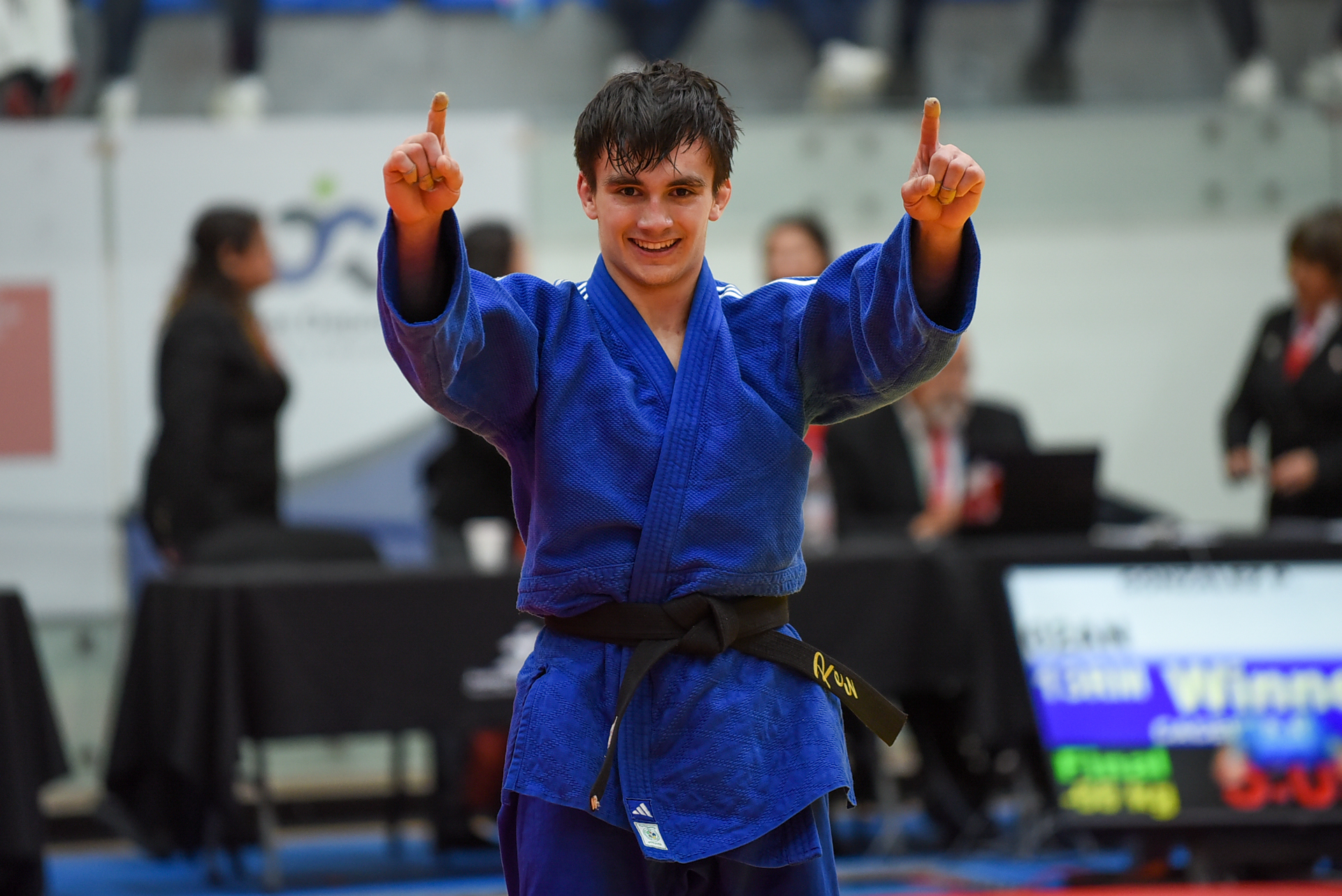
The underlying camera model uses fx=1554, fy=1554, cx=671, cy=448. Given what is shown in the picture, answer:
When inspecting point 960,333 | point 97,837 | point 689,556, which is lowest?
point 97,837

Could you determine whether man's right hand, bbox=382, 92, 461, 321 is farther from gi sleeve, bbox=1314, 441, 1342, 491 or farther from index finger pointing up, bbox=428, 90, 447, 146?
gi sleeve, bbox=1314, 441, 1342, 491

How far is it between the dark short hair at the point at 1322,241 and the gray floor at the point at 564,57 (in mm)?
2064

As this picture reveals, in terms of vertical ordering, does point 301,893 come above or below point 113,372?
below

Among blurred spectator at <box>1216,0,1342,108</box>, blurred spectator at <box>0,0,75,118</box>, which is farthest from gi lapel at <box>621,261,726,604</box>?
blurred spectator at <box>1216,0,1342,108</box>

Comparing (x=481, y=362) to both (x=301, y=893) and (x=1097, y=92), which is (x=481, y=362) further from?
(x=1097, y=92)

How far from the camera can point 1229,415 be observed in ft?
16.3

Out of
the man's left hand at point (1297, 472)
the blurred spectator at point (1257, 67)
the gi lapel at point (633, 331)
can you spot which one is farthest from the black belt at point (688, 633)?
the blurred spectator at point (1257, 67)

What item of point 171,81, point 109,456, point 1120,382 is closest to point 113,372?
point 109,456

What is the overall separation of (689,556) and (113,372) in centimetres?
440

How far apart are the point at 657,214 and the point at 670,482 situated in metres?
0.27

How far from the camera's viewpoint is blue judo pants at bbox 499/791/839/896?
1528mm

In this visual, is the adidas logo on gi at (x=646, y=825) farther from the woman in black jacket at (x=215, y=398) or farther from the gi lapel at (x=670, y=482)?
the woman in black jacket at (x=215, y=398)

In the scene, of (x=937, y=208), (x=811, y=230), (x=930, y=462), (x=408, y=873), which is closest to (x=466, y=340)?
(x=937, y=208)

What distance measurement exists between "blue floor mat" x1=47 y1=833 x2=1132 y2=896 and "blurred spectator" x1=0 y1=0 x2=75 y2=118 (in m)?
2.68
